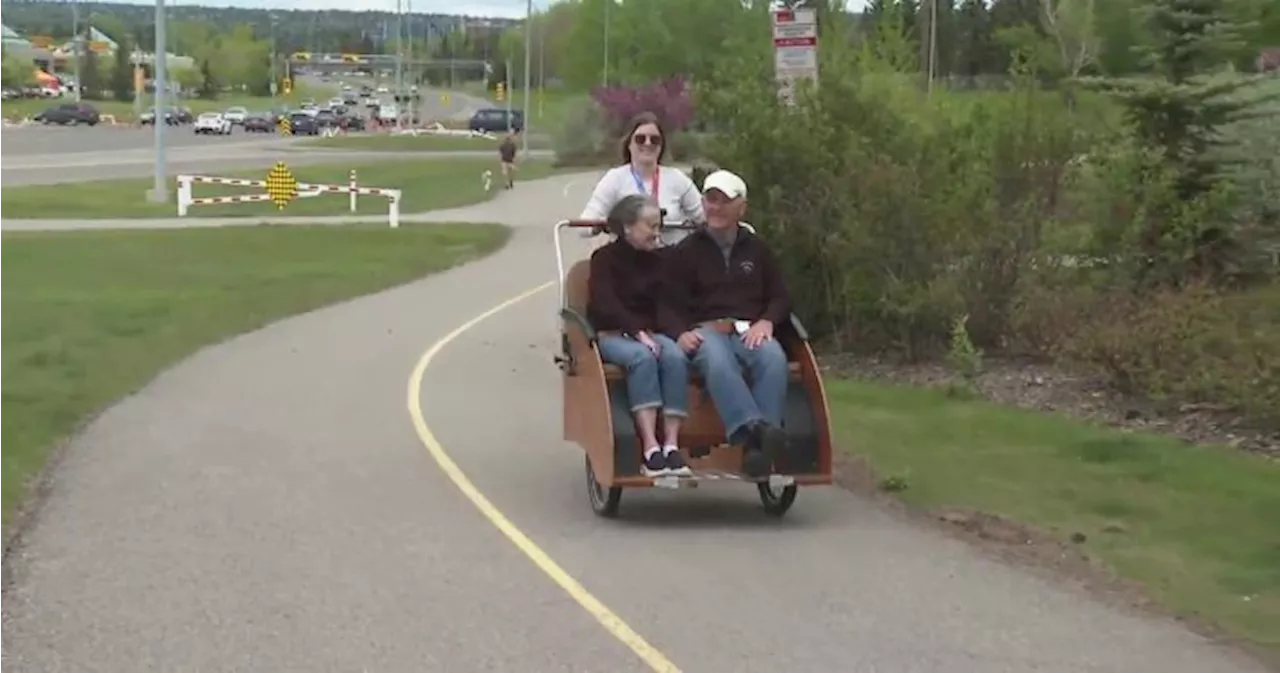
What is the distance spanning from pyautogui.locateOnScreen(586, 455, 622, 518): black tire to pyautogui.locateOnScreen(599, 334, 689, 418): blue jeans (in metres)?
0.48

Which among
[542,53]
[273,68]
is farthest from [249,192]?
[273,68]

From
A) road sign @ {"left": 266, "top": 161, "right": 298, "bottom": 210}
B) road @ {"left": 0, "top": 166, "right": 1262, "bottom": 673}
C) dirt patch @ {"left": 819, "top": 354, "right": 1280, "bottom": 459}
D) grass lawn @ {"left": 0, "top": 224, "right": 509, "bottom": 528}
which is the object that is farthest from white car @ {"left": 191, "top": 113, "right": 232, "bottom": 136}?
road @ {"left": 0, "top": 166, "right": 1262, "bottom": 673}

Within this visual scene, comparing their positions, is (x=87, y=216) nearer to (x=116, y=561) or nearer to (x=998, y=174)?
(x=998, y=174)

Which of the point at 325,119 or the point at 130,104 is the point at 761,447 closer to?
the point at 325,119

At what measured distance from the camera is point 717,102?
690 inches

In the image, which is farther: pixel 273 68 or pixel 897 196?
pixel 273 68

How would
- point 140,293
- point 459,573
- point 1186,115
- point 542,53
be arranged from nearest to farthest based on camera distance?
point 459,573
point 1186,115
point 140,293
point 542,53

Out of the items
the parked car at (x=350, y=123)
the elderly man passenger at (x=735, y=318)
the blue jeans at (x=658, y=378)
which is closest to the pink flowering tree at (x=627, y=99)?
the parked car at (x=350, y=123)

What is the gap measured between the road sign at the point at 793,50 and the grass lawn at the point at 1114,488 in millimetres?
3763

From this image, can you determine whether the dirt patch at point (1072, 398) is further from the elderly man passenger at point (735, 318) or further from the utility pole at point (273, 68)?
the utility pole at point (273, 68)

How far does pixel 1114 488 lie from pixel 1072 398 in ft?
Result: 10.4

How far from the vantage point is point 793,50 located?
17500mm

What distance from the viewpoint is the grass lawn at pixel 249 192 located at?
42438 mm

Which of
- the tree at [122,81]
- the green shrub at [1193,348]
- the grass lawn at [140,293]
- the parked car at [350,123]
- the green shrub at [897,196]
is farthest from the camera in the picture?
the tree at [122,81]
